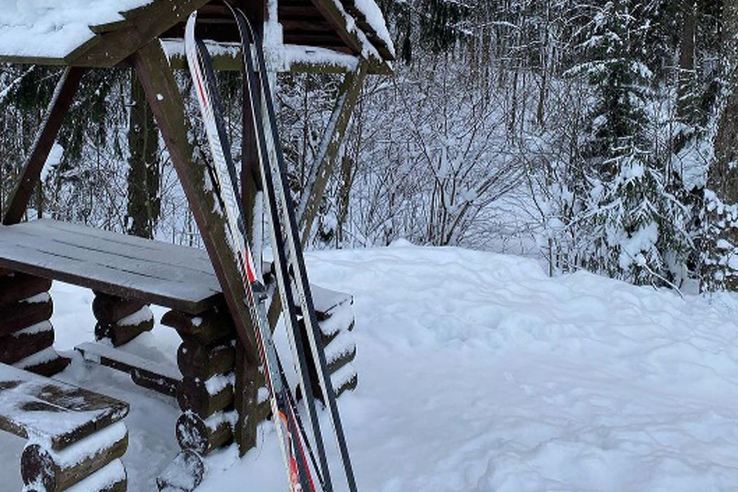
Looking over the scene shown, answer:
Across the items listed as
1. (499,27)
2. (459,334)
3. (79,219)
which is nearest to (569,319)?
(459,334)

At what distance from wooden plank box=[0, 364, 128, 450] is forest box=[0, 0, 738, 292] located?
4669mm

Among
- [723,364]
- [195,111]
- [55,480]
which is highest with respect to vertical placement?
[195,111]

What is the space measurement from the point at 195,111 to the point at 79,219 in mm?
2456

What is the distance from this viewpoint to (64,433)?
227cm

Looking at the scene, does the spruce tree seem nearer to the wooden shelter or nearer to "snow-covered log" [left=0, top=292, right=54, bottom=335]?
the wooden shelter

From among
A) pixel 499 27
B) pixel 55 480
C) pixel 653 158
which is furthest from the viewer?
pixel 499 27

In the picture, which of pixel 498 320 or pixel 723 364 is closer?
pixel 723 364

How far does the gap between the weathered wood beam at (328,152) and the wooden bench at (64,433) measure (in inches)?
47.7

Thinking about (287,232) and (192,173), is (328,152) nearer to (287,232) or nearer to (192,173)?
(192,173)

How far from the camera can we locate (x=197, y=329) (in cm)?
286

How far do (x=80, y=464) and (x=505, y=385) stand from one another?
2.48m

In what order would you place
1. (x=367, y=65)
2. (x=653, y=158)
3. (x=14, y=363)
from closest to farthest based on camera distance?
(x=367, y=65) < (x=14, y=363) < (x=653, y=158)

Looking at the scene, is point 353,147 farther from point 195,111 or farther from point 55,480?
point 55,480

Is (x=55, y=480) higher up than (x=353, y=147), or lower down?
lower down
